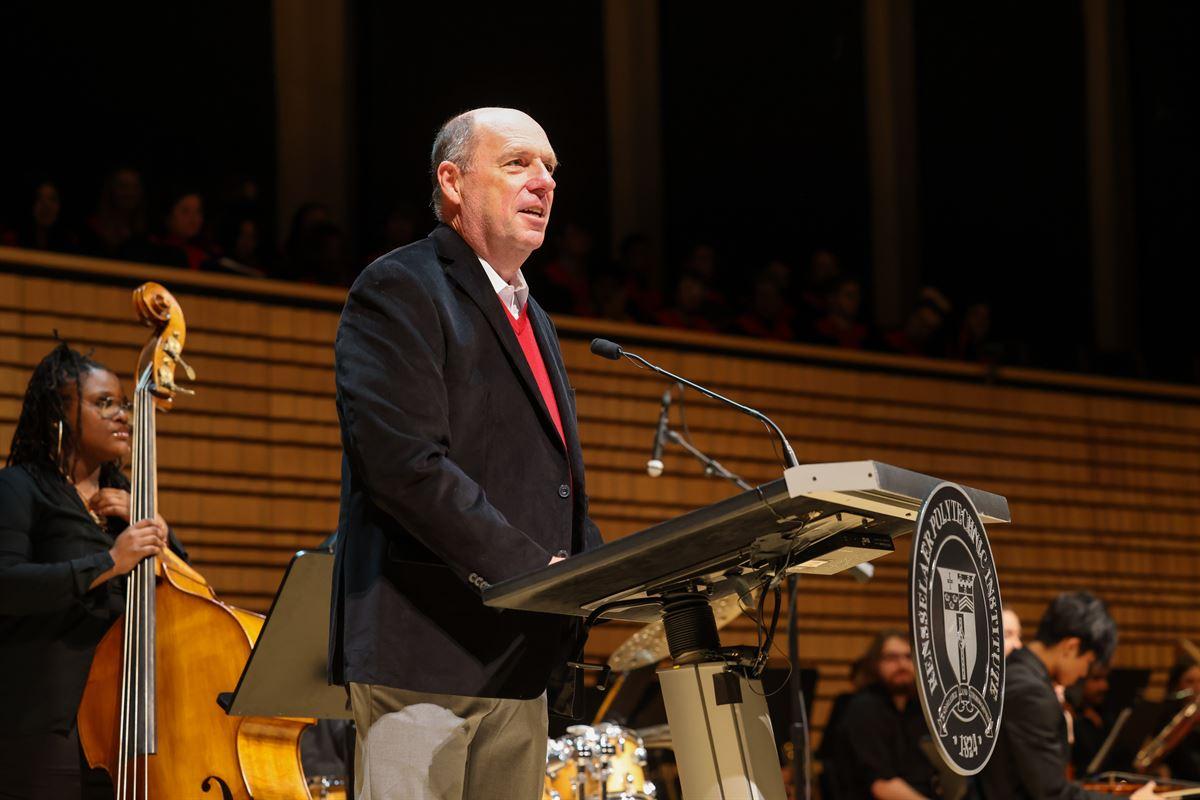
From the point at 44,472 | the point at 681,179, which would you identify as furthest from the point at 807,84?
the point at 44,472

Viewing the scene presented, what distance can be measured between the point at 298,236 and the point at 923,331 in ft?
12.7

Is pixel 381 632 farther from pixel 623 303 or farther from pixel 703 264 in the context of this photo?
pixel 703 264

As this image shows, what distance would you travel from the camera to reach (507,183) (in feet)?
7.84

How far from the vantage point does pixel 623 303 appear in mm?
8258

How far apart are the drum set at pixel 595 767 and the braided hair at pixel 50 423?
4.92ft

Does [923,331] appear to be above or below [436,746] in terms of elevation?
above

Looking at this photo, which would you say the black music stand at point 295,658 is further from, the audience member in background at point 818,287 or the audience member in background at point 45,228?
the audience member in background at point 818,287

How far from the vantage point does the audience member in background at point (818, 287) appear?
30.0 feet

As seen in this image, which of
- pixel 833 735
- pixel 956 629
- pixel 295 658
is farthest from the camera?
pixel 833 735

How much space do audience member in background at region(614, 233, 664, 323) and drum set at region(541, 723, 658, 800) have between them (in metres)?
4.08

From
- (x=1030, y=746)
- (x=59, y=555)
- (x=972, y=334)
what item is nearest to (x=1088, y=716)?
(x=972, y=334)

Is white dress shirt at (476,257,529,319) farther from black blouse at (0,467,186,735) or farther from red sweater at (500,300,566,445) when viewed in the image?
black blouse at (0,467,186,735)

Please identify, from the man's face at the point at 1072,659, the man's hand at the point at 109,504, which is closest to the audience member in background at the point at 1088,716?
the man's face at the point at 1072,659

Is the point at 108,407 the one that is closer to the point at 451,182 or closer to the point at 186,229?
the point at 451,182
